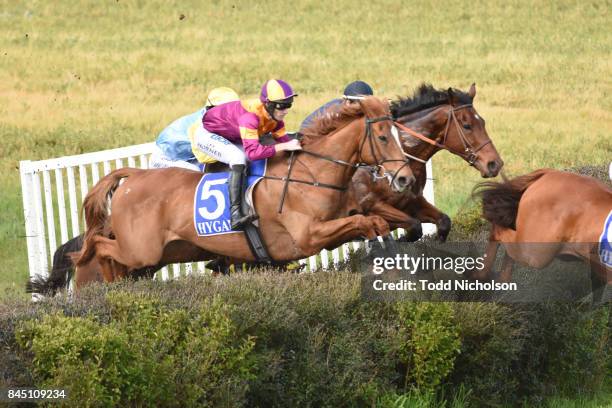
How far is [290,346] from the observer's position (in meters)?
5.74

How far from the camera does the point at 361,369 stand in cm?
587

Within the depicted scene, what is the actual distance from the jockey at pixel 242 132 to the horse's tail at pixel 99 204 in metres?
0.81

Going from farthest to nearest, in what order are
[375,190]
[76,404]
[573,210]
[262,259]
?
[375,190], [262,259], [573,210], [76,404]

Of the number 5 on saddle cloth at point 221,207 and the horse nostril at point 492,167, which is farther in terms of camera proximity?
the horse nostril at point 492,167

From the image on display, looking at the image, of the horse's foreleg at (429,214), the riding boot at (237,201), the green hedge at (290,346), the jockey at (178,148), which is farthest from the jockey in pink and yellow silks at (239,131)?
the green hedge at (290,346)

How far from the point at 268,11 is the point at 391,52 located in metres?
9.04

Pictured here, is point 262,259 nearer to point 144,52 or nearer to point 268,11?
point 144,52

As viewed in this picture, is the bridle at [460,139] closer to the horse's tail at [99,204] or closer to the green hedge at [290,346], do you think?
the green hedge at [290,346]

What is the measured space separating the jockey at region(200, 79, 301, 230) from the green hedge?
1480 mm

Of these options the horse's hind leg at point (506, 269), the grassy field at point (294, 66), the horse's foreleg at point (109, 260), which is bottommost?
the grassy field at point (294, 66)

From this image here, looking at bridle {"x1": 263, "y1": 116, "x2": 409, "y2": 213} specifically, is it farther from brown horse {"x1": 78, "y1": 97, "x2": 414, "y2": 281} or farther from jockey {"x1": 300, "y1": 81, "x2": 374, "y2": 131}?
jockey {"x1": 300, "y1": 81, "x2": 374, "y2": 131}

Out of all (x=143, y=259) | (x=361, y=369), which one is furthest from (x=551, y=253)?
(x=143, y=259)

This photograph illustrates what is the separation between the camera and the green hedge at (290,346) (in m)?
4.89

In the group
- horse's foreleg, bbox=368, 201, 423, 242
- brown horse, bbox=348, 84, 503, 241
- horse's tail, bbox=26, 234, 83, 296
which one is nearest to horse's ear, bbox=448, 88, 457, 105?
brown horse, bbox=348, 84, 503, 241
